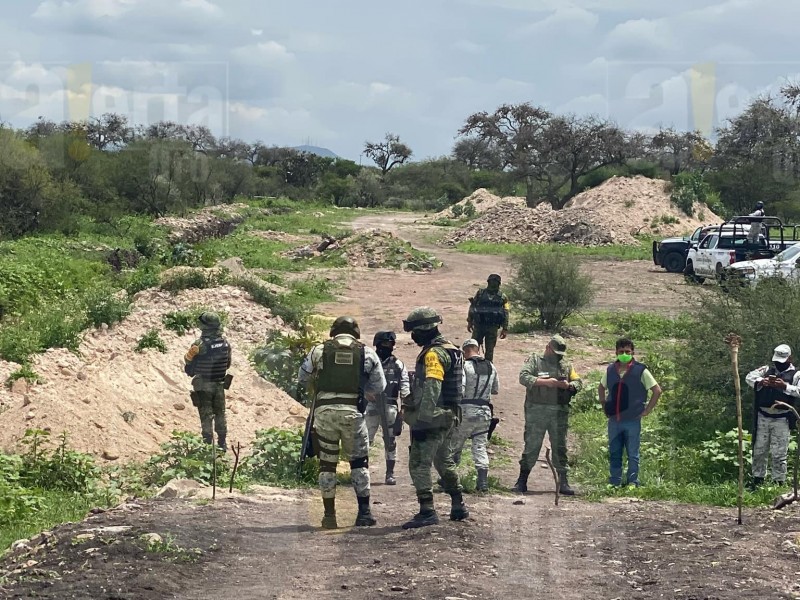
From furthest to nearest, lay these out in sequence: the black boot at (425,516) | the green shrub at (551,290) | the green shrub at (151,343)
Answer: the green shrub at (551,290) < the green shrub at (151,343) < the black boot at (425,516)

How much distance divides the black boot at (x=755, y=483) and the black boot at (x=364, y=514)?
3.54 metres

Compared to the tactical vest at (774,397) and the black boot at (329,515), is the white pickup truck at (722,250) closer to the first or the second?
the tactical vest at (774,397)

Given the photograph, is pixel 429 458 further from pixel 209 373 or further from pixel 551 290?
pixel 551 290

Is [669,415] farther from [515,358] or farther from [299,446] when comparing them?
[515,358]

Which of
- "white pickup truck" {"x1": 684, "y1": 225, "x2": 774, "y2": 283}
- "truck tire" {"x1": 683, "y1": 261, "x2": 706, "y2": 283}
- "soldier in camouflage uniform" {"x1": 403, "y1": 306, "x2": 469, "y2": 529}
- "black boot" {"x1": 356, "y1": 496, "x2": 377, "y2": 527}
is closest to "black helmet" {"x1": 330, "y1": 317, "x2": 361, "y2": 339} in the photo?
"soldier in camouflage uniform" {"x1": 403, "y1": 306, "x2": 469, "y2": 529}

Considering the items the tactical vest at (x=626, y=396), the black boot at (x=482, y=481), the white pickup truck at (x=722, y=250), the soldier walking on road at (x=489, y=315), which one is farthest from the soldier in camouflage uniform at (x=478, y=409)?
the white pickup truck at (x=722, y=250)

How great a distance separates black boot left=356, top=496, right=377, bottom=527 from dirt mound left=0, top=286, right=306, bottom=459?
3.50 m

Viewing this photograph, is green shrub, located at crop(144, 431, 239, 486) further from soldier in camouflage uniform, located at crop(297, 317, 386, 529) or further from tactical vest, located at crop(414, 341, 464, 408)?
tactical vest, located at crop(414, 341, 464, 408)

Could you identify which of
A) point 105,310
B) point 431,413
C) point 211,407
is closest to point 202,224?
point 105,310

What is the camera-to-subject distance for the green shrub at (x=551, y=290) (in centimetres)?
2172

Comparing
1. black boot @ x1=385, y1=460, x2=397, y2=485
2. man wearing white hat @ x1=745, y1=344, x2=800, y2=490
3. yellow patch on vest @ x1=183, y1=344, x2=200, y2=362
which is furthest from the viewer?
yellow patch on vest @ x1=183, y1=344, x2=200, y2=362

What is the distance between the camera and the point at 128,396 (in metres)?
12.6

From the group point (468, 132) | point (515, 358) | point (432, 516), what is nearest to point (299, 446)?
point (432, 516)

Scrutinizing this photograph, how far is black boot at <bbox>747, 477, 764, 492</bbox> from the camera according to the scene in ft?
31.4
